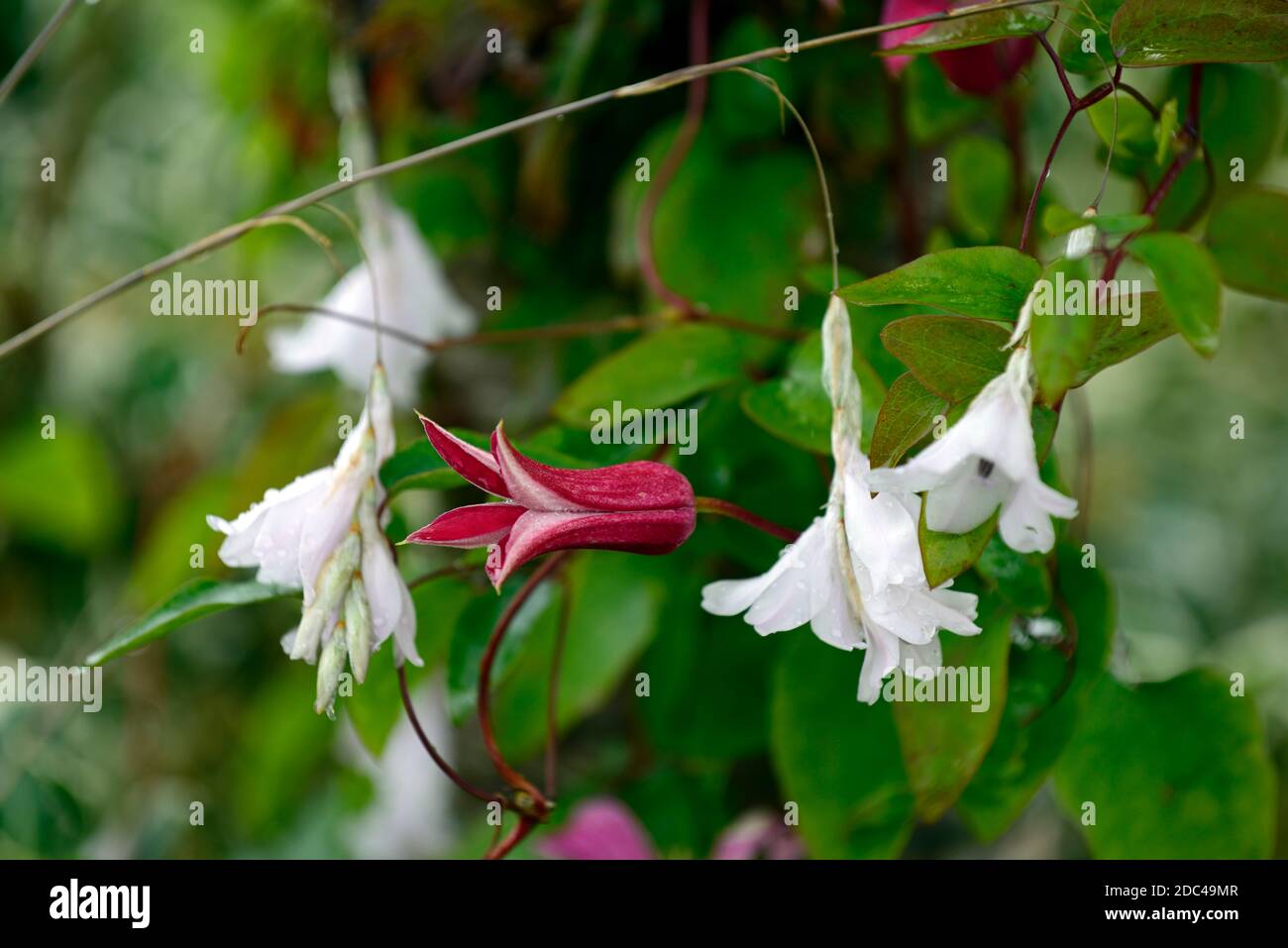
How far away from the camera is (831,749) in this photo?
1.20 feet

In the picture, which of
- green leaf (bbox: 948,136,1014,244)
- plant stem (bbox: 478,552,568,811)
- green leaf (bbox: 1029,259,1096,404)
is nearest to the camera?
green leaf (bbox: 1029,259,1096,404)

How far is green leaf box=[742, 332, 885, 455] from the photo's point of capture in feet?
0.94

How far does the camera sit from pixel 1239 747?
13.0 inches

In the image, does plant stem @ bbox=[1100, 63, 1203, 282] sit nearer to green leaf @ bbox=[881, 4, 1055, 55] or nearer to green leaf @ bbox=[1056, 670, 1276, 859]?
green leaf @ bbox=[881, 4, 1055, 55]

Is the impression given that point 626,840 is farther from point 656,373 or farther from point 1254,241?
point 1254,241

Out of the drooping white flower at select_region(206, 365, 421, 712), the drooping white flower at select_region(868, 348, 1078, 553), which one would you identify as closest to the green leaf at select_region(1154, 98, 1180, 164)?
the drooping white flower at select_region(868, 348, 1078, 553)

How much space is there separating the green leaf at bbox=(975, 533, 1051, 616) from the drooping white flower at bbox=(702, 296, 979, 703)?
0.14 feet

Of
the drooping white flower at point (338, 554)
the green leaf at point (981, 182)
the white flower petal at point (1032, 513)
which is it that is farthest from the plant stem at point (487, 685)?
the green leaf at point (981, 182)

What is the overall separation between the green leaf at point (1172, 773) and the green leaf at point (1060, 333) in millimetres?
185

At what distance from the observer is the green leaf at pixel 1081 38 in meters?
0.27

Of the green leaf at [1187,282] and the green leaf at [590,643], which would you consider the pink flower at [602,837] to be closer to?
the green leaf at [590,643]

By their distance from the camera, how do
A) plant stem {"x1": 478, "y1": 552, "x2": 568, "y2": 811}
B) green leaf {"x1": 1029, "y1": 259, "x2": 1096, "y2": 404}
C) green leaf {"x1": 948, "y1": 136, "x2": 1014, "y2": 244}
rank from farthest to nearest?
green leaf {"x1": 948, "y1": 136, "x2": 1014, "y2": 244}, plant stem {"x1": 478, "y1": 552, "x2": 568, "y2": 811}, green leaf {"x1": 1029, "y1": 259, "x2": 1096, "y2": 404}

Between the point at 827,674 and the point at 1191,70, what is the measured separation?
0.73 ft
